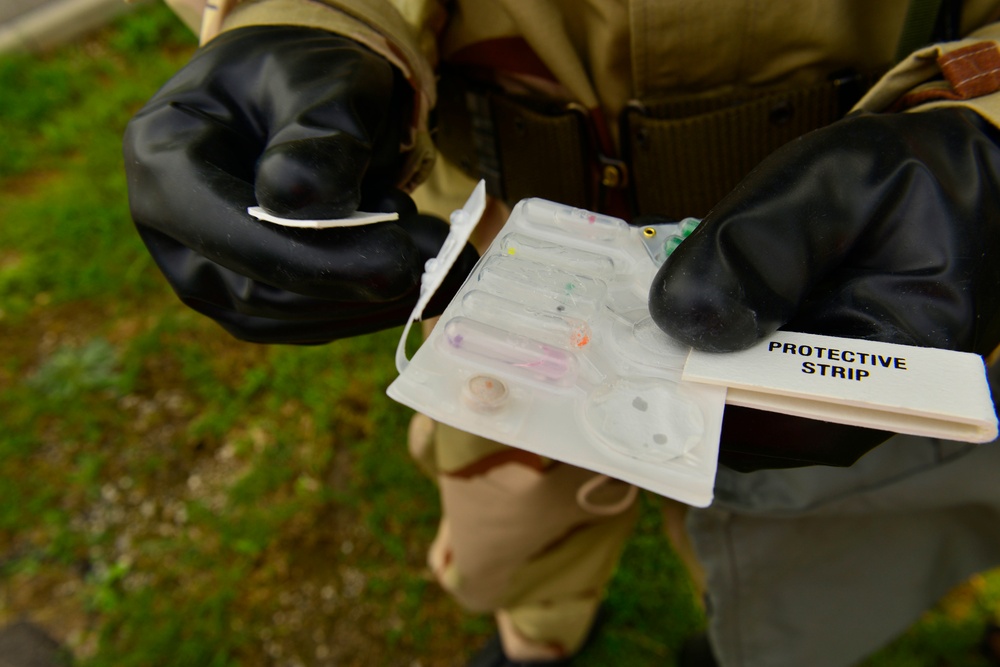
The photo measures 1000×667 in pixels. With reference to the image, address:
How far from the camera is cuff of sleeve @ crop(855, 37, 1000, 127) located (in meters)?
0.66

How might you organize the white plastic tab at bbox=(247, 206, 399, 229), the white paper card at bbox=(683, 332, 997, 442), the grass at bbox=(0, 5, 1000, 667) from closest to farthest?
the white paper card at bbox=(683, 332, 997, 442) → the white plastic tab at bbox=(247, 206, 399, 229) → the grass at bbox=(0, 5, 1000, 667)

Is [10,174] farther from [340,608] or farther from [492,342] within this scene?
[492,342]

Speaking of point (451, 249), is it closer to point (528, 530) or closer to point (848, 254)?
point (848, 254)

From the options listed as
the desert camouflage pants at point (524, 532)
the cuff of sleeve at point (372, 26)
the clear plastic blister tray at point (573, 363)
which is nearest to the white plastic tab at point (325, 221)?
the clear plastic blister tray at point (573, 363)

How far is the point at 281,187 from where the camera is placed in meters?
0.63

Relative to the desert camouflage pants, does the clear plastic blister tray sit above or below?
above

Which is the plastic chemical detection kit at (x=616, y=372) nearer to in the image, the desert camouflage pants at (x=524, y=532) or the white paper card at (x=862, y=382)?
the white paper card at (x=862, y=382)

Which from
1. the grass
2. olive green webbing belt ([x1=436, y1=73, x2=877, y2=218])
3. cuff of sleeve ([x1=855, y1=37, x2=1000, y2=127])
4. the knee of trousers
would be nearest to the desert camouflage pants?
the knee of trousers

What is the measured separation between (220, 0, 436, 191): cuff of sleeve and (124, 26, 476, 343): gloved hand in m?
0.02

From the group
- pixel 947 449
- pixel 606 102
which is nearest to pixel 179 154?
pixel 606 102

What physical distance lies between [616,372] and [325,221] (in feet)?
1.05

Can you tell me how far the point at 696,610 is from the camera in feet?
5.45

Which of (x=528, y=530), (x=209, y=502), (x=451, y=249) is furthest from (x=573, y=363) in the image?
(x=209, y=502)

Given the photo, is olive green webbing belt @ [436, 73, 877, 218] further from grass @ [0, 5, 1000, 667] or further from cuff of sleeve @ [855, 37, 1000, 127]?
grass @ [0, 5, 1000, 667]
